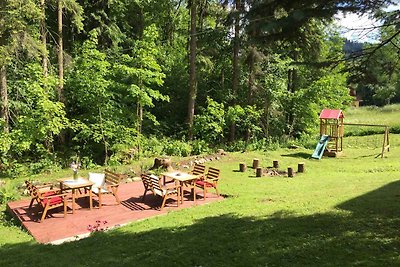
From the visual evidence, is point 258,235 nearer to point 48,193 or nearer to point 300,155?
point 48,193

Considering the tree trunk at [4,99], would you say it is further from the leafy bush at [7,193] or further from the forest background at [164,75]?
the leafy bush at [7,193]

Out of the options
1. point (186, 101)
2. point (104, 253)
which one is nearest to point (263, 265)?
point (104, 253)

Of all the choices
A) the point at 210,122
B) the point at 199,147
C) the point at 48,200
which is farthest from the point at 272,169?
the point at 48,200

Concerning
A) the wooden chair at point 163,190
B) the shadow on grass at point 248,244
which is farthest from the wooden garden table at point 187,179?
the shadow on grass at point 248,244

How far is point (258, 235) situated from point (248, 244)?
474 millimetres

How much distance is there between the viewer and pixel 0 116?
42.2 feet

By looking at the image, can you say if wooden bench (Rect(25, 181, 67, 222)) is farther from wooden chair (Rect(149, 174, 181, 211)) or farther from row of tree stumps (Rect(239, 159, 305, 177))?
row of tree stumps (Rect(239, 159, 305, 177))

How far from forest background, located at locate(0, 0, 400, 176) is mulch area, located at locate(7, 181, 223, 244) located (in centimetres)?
386

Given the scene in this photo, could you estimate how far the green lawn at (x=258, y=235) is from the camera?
5035 millimetres

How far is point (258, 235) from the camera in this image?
6.02 metres

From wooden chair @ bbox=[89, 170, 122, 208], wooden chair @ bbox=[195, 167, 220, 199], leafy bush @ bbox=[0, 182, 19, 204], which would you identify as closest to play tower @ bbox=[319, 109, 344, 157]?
wooden chair @ bbox=[195, 167, 220, 199]

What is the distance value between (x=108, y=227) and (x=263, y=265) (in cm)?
401

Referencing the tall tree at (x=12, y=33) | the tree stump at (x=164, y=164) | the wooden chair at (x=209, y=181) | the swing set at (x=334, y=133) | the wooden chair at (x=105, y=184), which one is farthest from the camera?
the swing set at (x=334, y=133)

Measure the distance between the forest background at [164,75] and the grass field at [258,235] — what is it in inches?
91.1
